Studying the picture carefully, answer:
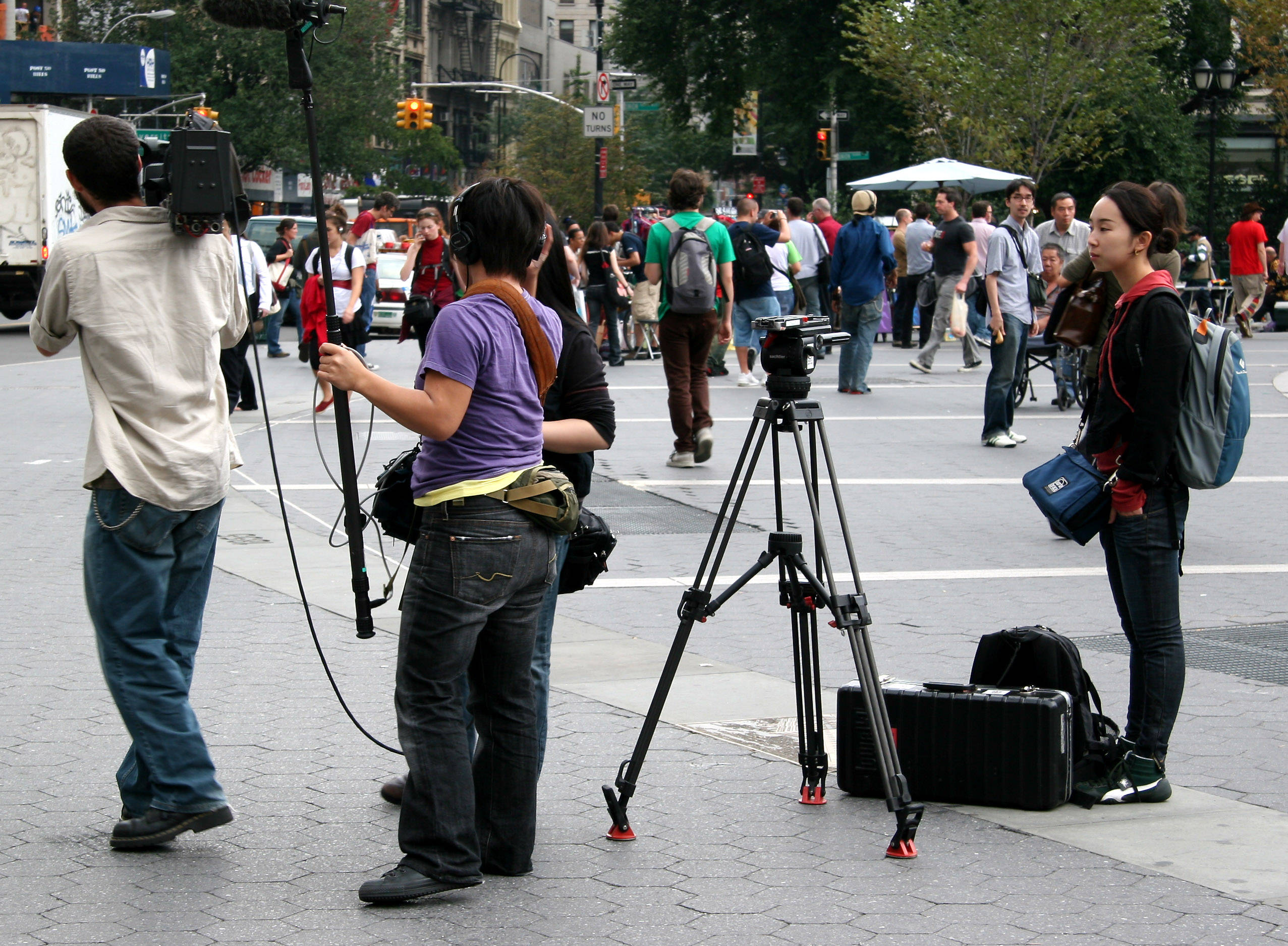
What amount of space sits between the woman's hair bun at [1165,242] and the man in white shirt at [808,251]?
1595 cm

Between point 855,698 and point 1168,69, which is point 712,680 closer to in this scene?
point 855,698

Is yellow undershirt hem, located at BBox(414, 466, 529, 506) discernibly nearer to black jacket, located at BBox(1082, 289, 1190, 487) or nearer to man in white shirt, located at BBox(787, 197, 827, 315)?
black jacket, located at BBox(1082, 289, 1190, 487)

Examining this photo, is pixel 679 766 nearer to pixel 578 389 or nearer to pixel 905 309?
pixel 578 389

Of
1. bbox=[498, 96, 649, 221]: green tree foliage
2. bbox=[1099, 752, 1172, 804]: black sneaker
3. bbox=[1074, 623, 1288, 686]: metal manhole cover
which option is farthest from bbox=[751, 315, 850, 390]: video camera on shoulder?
bbox=[498, 96, 649, 221]: green tree foliage

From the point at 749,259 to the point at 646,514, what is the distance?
633 centimetres

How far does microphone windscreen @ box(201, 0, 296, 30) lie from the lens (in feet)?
13.4

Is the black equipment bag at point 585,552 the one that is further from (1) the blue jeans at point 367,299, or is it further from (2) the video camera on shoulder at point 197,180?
(1) the blue jeans at point 367,299

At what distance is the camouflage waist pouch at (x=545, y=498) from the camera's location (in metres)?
3.92

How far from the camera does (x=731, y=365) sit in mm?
21734

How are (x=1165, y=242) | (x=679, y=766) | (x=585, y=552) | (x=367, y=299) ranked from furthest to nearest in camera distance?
→ (x=367, y=299) < (x=679, y=766) < (x=1165, y=242) < (x=585, y=552)

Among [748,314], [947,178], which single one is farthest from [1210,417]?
[947,178]

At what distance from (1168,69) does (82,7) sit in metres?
32.9

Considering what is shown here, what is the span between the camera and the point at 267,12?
4.12m

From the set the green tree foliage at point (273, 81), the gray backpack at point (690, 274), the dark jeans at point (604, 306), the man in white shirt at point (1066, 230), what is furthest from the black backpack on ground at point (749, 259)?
the green tree foliage at point (273, 81)
